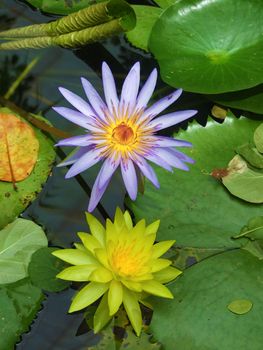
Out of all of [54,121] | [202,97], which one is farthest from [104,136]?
[202,97]

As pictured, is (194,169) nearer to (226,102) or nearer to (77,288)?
(226,102)

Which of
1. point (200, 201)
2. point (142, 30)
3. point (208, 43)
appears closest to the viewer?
point (200, 201)

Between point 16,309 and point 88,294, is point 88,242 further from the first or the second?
point 16,309

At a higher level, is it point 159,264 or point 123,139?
point 123,139

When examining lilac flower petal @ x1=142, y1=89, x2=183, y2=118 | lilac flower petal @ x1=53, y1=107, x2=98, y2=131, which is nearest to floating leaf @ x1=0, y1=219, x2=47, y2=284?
lilac flower petal @ x1=53, y1=107, x2=98, y2=131

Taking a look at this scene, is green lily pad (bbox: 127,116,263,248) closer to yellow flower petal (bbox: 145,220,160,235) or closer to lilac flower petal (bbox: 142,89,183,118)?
yellow flower petal (bbox: 145,220,160,235)

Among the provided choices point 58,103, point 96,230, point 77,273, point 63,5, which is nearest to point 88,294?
point 77,273
